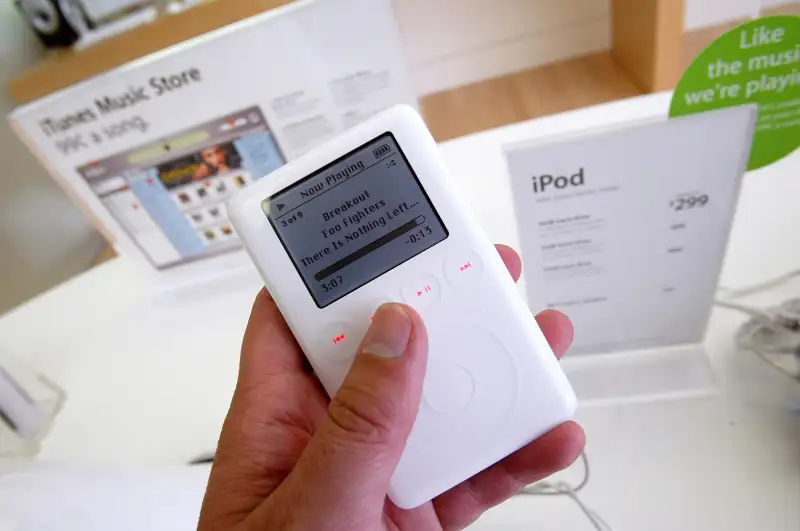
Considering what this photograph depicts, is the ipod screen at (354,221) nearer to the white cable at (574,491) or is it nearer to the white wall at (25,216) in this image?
the white cable at (574,491)

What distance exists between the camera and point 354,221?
0.36 m

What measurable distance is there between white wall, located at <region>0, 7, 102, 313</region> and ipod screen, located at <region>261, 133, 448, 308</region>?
45.0 inches

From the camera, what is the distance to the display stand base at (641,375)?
0.47 meters

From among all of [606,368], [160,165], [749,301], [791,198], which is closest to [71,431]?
[160,165]

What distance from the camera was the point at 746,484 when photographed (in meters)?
0.41

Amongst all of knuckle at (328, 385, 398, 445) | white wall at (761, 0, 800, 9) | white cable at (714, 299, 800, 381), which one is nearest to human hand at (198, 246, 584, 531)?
knuckle at (328, 385, 398, 445)

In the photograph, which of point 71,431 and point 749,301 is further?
point 71,431

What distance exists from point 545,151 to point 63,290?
29.7 inches

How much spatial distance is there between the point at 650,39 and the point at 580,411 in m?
1.08

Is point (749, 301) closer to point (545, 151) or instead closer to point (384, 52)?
point (545, 151)

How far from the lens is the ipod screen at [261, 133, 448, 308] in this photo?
351 mm

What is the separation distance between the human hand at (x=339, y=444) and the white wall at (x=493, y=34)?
1.24m

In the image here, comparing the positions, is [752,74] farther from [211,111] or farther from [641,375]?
[211,111]

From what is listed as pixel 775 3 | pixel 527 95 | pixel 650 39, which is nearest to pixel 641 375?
pixel 650 39
